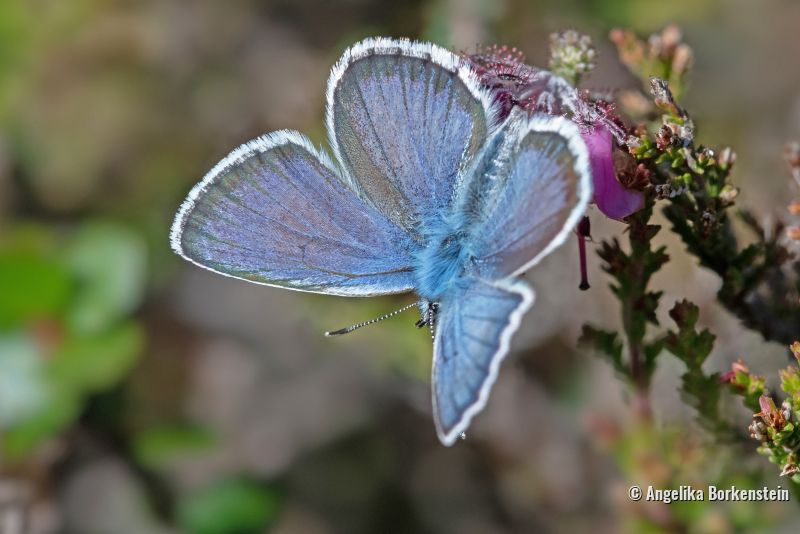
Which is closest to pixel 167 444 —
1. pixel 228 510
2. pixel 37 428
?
pixel 228 510

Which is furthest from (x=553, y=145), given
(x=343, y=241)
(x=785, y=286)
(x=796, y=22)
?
(x=796, y=22)

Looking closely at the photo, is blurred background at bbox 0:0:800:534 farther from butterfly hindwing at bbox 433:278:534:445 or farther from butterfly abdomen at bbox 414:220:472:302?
butterfly hindwing at bbox 433:278:534:445

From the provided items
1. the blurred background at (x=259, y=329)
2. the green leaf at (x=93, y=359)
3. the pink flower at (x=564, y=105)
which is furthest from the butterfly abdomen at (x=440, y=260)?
the green leaf at (x=93, y=359)

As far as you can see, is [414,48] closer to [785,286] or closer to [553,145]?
[553,145]

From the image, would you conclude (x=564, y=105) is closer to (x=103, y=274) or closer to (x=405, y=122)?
(x=405, y=122)

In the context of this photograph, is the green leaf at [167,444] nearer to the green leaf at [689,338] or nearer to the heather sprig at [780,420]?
the green leaf at [689,338]
